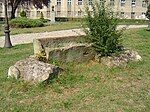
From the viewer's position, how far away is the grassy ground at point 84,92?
6034 millimetres

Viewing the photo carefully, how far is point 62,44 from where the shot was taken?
330 inches

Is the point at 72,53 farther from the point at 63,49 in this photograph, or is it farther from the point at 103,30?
the point at 103,30

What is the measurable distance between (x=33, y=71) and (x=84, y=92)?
3.92ft

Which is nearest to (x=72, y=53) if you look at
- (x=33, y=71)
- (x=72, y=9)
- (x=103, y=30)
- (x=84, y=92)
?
(x=103, y=30)

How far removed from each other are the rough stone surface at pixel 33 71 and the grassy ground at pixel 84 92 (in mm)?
156

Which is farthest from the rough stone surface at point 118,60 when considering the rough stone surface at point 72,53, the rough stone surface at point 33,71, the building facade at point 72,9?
the building facade at point 72,9

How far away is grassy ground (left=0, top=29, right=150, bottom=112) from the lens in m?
6.03

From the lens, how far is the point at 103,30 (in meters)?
8.15

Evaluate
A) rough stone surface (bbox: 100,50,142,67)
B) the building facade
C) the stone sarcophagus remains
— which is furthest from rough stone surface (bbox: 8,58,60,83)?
the building facade

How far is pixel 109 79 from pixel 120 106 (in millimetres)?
1395

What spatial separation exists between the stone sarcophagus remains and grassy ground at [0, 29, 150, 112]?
0.74 ft

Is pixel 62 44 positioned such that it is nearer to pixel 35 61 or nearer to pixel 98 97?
pixel 35 61

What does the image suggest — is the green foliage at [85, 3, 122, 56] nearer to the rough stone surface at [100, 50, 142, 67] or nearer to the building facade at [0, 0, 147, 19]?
the rough stone surface at [100, 50, 142, 67]

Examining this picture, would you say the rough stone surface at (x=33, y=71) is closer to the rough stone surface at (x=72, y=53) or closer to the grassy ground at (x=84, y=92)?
the grassy ground at (x=84, y=92)
